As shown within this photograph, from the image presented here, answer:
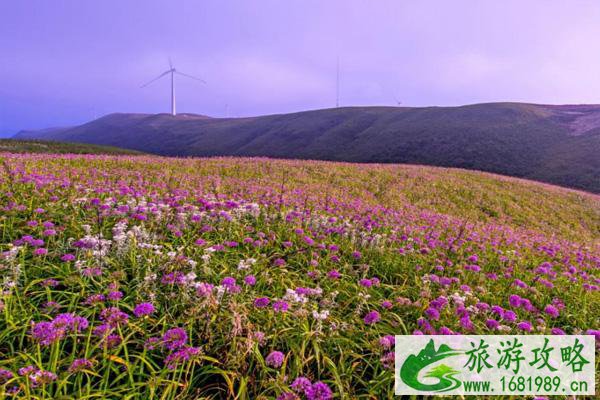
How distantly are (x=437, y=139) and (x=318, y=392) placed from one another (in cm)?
6378

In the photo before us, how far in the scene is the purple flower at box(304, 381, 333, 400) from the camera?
2.54m

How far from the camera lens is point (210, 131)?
10431 centimetres

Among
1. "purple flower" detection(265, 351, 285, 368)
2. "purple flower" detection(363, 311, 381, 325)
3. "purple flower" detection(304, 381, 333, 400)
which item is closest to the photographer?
"purple flower" detection(304, 381, 333, 400)

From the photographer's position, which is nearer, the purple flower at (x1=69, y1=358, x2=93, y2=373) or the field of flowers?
the purple flower at (x1=69, y1=358, x2=93, y2=373)

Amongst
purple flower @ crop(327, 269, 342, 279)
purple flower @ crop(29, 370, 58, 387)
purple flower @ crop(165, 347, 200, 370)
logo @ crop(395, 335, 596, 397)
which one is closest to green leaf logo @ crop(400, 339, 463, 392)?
logo @ crop(395, 335, 596, 397)

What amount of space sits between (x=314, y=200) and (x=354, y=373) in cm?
786

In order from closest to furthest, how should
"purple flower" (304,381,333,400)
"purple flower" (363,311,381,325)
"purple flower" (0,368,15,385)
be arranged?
"purple flower" (0,368,15,385)
"purple flower" (304,381,333,400)
"purple flower" (363,311,381,325)

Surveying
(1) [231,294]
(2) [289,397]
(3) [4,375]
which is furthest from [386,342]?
(3) [4,375]

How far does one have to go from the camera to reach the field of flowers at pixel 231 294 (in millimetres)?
2857

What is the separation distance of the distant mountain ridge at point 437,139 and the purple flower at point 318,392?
47777mm

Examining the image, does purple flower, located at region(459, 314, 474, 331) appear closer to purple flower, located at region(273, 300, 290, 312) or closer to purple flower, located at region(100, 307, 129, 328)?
purple flower, located at region(273, 300, 290, 312)

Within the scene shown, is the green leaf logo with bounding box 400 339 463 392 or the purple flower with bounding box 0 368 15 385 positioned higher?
the purple flower with bounding box 0 368 15 385

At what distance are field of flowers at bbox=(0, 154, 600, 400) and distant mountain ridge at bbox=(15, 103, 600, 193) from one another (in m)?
43.3

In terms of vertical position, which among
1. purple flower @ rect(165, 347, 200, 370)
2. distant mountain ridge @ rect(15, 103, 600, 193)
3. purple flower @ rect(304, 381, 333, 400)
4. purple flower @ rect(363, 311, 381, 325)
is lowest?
purple flower @ rect(304, 381, 333, 400)
